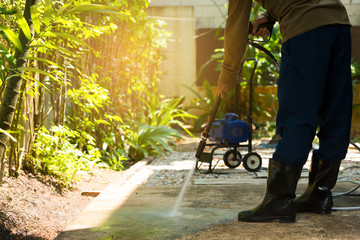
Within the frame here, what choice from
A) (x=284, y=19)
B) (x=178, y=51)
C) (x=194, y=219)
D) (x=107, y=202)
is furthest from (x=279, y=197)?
(x=178, y=51)

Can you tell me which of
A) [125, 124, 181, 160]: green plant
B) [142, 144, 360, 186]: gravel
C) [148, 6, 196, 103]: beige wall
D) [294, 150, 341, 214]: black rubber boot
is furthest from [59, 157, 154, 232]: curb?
[148, 6, 196, 103]: beige wall

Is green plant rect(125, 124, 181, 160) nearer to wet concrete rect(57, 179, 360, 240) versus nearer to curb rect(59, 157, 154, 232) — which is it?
curb rect(59, 157, 154, 232)

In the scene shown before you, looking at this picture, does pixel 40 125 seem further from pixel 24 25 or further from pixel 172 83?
pixel 172 83

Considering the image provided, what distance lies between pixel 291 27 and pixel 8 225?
5.54ft

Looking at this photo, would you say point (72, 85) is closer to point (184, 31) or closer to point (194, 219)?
point (194, 219)

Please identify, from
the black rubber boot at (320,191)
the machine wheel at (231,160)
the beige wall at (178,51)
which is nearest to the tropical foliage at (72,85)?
the machine wheel at (231,160)

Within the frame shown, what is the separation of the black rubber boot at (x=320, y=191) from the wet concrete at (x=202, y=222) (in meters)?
0.05

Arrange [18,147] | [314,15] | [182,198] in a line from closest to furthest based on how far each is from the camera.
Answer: [314,15], [182,198], [18,147]

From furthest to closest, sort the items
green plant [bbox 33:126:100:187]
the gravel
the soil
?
the gravel < green plant [bbox 33:126:100:187] < the soil

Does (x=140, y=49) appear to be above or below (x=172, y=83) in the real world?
above

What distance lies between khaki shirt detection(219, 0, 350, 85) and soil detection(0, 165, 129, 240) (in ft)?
4.19

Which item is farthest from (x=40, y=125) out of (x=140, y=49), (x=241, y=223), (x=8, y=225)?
(x=140, y=49)

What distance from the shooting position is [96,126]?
491cm

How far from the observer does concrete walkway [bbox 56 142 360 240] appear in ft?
7.07
